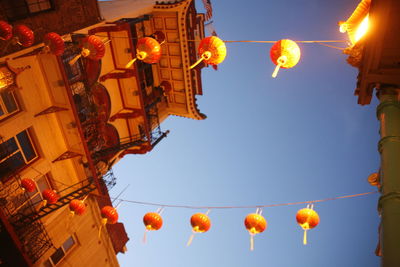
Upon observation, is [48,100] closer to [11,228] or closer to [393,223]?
[11,228]

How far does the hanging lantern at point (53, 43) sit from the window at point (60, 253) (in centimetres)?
923

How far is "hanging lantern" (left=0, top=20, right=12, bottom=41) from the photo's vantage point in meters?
9.86

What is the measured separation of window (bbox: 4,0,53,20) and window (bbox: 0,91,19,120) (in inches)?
120

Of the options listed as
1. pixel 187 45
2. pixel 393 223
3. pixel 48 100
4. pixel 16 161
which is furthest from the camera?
pixel 187 45

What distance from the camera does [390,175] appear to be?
7.68 meters

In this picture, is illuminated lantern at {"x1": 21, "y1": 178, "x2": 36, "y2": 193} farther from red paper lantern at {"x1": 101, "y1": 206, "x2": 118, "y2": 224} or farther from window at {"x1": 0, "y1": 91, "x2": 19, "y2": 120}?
red paper lantern at {"x1": 101, "y1": 206, "x2": 118, "y2": 224}

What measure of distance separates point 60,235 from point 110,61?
1007 cm

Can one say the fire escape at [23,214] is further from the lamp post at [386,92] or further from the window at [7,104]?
the lamp post at [386,92]

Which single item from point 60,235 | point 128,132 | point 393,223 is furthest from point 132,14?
point 393,223

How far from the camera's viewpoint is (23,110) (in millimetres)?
12586

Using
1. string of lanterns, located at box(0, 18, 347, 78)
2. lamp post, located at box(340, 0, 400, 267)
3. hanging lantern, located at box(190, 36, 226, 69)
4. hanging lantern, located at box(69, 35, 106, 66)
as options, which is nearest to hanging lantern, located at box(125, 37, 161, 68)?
string of lanterns, located at box(0, 18, 347, 78)

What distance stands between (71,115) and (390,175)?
41.1 ft

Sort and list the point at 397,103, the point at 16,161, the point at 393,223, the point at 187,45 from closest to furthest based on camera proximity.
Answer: the point at 393,223 < the point at 397,103 < the point at 16,161 < the point at 187,45

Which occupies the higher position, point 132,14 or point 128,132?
point 132,14
